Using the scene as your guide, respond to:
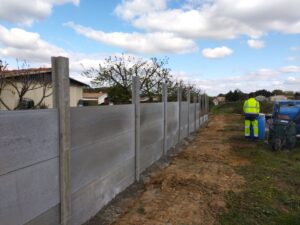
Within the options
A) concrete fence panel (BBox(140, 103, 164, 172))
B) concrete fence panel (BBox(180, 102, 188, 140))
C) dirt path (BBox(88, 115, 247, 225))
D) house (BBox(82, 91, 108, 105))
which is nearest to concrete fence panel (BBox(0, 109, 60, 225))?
dirt path (BBox(88, 115, 247, 225))

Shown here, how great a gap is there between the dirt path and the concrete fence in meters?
0.50

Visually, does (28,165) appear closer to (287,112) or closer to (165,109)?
(165,109)

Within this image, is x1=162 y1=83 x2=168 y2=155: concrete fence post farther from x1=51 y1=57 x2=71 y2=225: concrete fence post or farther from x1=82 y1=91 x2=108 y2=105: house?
x1=51 y1=57 x2=71 y2=225: concrete fence post

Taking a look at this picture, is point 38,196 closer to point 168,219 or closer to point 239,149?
point 168,219

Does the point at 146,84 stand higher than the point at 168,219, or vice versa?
the point at 146,84

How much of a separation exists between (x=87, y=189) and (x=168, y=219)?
125 cm

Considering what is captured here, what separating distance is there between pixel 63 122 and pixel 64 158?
40 centimetres

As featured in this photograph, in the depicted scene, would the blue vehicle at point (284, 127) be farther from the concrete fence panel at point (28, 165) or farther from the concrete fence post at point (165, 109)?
the concrete fence panel at point (28, 165)

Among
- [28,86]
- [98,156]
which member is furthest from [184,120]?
[98,156]

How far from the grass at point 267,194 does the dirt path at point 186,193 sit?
0.77ft

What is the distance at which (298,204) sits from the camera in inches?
238

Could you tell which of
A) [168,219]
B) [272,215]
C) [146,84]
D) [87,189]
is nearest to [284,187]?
[272,215]

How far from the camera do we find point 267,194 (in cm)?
661

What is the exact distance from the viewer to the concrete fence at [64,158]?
323 centimetres
